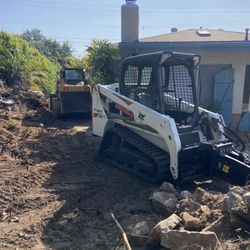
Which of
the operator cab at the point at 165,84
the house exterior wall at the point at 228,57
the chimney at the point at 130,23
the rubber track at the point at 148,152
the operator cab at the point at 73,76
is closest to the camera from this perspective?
the rubber track at the point at 148,152

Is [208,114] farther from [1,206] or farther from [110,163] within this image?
[1,206]

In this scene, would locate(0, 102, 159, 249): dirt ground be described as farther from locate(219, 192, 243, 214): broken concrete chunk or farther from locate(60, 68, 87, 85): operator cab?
locate(60, 68, 87, 85): operator cab

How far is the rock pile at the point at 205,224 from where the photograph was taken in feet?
13.4

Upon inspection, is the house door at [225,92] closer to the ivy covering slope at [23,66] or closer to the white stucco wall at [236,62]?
the white stucco wall at [236,62]

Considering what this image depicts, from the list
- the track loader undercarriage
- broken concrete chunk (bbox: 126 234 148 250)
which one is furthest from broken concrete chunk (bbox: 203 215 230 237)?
the track loader undercarriage

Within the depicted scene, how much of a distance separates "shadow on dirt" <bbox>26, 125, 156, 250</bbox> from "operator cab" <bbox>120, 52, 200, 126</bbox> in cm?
157

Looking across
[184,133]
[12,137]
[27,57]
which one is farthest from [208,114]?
[27,57]

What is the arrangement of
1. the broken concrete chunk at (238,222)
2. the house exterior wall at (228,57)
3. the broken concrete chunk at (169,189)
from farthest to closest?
the house exterior wall at (228,57), the broken concrete chunk at (169,189), the broken concrete chunk at (238,222)

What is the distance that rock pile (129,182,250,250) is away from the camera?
13.4 feet

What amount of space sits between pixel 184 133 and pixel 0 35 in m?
18.0

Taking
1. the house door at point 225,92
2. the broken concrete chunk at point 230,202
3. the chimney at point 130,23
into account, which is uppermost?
the chimney at point 130,23

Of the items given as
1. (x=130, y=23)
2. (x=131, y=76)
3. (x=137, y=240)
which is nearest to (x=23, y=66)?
(x=130, y=23)

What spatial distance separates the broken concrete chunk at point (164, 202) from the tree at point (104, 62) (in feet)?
30.5

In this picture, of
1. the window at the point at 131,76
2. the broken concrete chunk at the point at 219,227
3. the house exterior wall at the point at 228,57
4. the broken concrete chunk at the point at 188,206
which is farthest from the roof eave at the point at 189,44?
the broken concrete chunk at the point at 219,227
